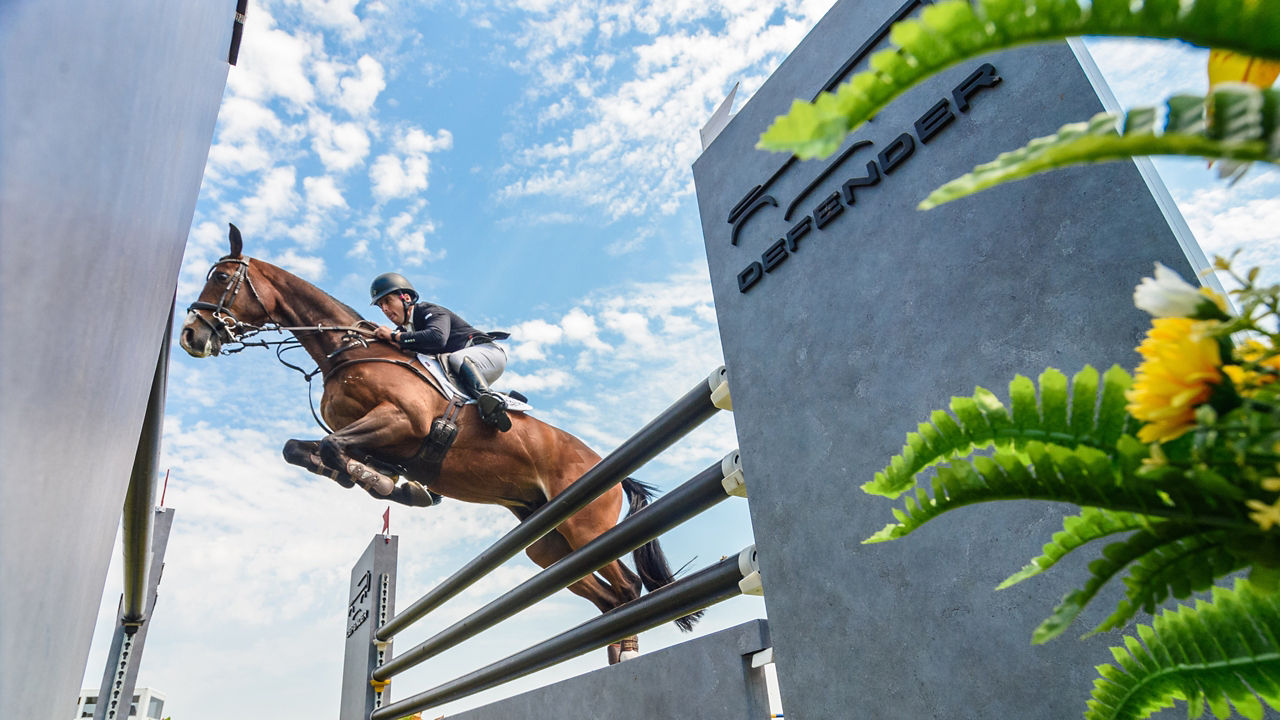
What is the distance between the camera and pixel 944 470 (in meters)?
0.31

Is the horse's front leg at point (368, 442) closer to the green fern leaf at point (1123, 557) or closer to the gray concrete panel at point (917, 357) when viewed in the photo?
the gray concrete panel at point (917, 357)

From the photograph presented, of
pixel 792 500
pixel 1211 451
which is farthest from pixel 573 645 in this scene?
pixel 1211 451

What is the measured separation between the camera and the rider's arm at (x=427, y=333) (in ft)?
12.8

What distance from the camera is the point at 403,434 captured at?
355cm

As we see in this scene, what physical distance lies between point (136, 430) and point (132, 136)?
0.43 meters

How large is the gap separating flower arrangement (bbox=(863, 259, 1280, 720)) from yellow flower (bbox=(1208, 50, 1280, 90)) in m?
0.07

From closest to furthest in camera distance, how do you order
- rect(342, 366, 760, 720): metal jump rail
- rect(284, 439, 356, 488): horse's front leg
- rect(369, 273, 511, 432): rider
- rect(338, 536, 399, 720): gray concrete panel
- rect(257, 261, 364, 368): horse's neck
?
rect(342, 366, 760, 720): metal jump rail → rect(284, 439, 356, 488): horse's front leg → rect(338, 536, 399, 720): gray concrete panel → rect(369, 273, 511, 432): rider → rect(257, 261, 364, 368): horse's neck

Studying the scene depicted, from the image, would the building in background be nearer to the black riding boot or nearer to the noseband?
the noseband

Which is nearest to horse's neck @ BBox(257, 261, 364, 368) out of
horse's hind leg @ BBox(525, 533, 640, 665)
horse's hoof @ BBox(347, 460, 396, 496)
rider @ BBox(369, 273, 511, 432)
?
rider @ BBox(369, 273, 511, 432)

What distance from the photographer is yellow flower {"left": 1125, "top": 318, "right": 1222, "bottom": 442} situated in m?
0.25

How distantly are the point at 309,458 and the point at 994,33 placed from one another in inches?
142

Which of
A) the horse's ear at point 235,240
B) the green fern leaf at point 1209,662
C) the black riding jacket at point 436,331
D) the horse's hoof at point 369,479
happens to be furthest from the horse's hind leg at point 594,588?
the green fern leaf at point 1209,662

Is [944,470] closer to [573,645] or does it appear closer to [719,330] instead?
[719,330]

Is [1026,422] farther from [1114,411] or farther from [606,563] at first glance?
[606,563]
